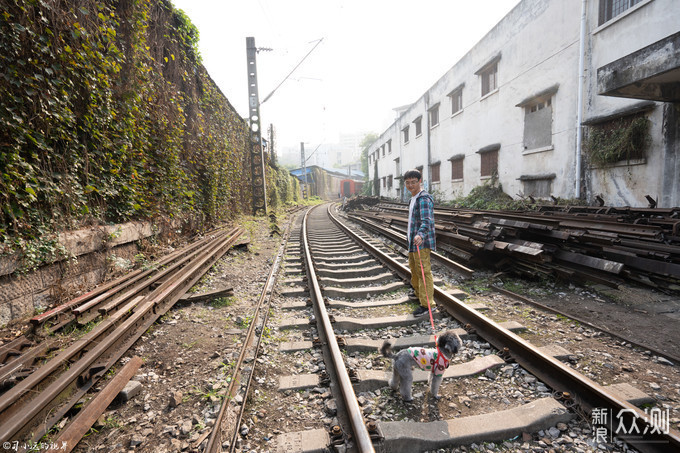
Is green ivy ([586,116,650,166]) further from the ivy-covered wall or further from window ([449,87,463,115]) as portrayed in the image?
the ivy-covered wall

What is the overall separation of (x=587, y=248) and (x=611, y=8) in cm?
825

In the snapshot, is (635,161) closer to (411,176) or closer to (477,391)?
(411,176)

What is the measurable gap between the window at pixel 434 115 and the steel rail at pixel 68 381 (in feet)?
64.9

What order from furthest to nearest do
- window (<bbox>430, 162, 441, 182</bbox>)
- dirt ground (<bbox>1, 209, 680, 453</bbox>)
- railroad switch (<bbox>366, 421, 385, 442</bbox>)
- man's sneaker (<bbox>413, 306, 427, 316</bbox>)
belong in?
window (<bbox>430, 162, 441, 182</bbox>)
man's sneaker (<bbox>413, 306, 427, 316</bbox>)
dirt ground (<bbox>1, 209, 680, 453</bbox>)
railroad switch (<bbox>366, 421, 385, 442</bbox>)

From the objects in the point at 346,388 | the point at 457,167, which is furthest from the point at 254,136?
the point at 346,388

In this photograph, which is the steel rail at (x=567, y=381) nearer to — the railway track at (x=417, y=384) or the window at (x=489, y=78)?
the railway track at (x=417, y=384)

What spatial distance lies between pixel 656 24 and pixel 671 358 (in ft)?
29.2

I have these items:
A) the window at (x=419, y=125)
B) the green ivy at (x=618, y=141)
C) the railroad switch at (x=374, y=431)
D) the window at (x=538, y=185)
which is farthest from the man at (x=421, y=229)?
the window at (x=419, y=125)

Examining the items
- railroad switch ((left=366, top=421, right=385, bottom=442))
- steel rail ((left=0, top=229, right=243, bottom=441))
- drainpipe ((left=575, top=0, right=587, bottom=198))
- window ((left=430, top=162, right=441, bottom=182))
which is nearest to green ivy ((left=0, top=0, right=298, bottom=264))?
steel rail ((left=0, top=229, right=243, bottom=441))

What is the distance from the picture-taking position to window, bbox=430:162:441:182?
65.1 ft

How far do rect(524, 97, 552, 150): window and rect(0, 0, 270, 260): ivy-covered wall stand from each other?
1218 centimetres

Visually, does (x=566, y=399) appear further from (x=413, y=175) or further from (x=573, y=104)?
(x=573, y=104)

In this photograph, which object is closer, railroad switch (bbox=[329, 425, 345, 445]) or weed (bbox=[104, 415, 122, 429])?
railroad switch (bbox=[329, 425, 345, 445])

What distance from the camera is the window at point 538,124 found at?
435 inches
